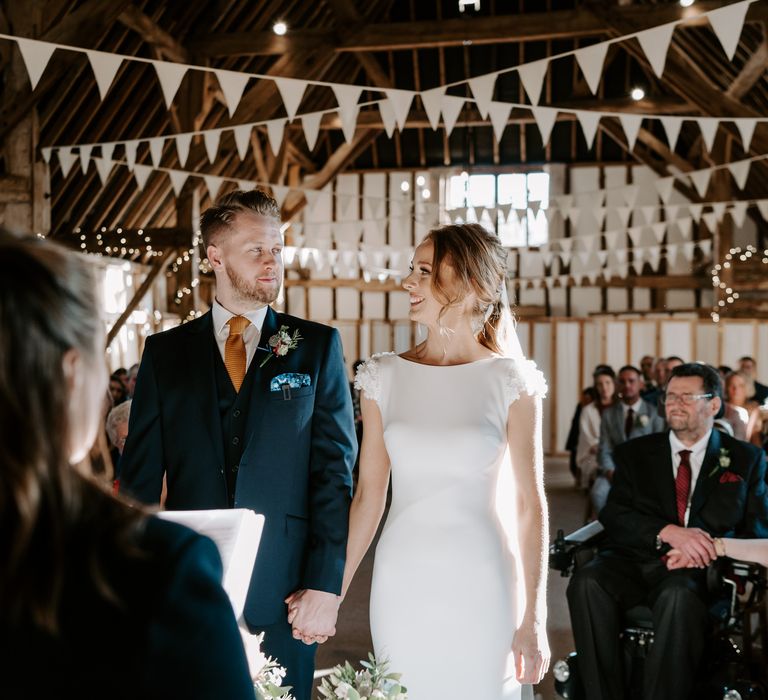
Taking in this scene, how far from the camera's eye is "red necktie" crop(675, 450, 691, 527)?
348cm

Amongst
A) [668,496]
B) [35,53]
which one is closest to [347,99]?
[35,53]

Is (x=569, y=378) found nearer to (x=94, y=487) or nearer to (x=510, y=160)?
(x=510, y=160)

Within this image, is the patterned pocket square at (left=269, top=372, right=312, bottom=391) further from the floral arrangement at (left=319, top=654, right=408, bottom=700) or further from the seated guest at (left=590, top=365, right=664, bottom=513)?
the seated guest at (left=590, top=365, right=664, bottom=513)

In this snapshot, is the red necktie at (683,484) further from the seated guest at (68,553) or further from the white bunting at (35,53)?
the white bunting at (35,53)

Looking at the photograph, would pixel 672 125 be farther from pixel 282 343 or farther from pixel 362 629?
pixel 282 343

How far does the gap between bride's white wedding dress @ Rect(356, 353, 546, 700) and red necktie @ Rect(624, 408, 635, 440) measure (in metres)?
5.21

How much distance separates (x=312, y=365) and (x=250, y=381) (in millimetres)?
160

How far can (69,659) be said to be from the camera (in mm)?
687

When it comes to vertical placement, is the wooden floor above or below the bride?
below

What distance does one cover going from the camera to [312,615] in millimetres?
2025

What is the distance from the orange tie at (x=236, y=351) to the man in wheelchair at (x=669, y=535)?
5.94ft

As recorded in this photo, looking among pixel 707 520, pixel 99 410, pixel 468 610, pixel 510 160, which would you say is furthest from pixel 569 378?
pixel 99 410

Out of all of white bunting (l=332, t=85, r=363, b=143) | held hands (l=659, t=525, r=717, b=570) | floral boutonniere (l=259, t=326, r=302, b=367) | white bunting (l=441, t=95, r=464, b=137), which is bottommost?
held hands (l=659, t=525, r=717, b=570)

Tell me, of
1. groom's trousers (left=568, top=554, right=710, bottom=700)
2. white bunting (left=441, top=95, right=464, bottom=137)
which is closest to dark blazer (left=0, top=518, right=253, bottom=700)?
groom's trousers (left=568, top=554, right=710, bottom=700)
